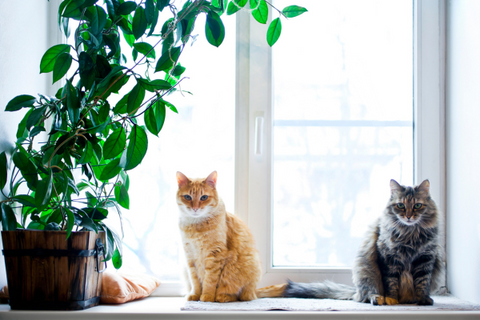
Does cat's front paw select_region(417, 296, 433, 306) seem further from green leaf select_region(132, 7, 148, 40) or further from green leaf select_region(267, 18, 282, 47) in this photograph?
green leaf select_region(132, 7, 148, 40)

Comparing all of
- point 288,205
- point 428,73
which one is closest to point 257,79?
point 288,205

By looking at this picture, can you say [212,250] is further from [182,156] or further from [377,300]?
[377,300]

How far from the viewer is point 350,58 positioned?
1.66 m

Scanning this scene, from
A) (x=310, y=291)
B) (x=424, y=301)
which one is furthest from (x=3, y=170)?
(x=424, y=301)

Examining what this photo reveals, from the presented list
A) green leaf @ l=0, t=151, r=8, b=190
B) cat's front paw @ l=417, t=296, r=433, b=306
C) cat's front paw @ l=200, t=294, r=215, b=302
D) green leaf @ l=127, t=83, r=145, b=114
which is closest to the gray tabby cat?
cat's front paw @ l=417, t=296, r=433, b=306

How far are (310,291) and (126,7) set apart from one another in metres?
1.12

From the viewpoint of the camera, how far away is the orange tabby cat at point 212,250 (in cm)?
134

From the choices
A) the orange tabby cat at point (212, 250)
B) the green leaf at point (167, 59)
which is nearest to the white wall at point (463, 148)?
the orange tabby cat at point (212, 250)

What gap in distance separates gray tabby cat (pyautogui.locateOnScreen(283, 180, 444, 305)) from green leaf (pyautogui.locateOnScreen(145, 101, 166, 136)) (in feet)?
2.71

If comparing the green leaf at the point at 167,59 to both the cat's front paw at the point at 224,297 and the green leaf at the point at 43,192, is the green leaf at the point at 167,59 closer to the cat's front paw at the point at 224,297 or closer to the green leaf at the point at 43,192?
the green leaf at the point at 43,192

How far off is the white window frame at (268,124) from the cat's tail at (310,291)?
0.09 meters

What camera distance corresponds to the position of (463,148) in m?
1.47

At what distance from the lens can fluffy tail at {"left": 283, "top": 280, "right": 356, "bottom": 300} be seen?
1415 millimetres

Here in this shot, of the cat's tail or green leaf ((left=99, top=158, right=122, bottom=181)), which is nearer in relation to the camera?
green leaf ((left=99, top=158, right=122, bottom=181))
